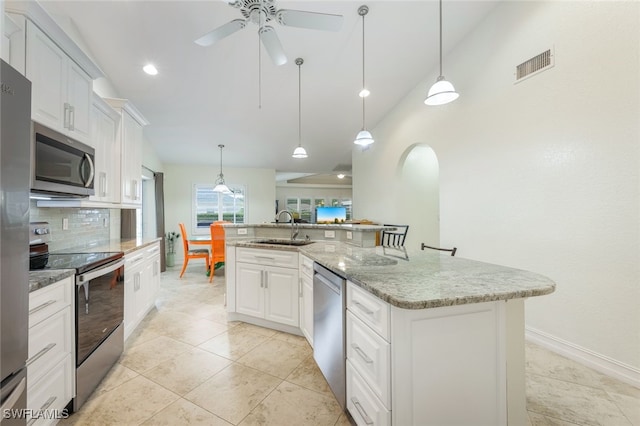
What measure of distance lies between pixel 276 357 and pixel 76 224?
2.40 meters

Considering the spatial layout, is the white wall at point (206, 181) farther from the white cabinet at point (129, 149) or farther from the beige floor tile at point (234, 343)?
the beige floor tile at point (234, 343)

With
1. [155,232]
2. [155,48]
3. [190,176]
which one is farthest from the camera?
[190,176]

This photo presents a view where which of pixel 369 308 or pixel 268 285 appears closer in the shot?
pixel 369 308

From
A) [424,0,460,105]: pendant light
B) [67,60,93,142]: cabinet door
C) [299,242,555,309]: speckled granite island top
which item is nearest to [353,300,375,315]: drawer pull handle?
[299,242,555,309]: speckled granite island top

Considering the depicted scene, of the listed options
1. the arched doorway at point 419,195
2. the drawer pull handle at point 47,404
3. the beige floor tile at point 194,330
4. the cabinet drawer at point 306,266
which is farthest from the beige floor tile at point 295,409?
the arched doorway at point 419,195

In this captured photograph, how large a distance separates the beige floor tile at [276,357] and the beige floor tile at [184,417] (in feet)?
1.68

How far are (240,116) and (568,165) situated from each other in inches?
179

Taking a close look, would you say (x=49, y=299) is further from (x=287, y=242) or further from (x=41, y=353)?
(x=287, y=242)

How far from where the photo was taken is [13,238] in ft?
3.03

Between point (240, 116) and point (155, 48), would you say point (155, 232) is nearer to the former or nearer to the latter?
point (240, 116)

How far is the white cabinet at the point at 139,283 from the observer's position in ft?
7.99

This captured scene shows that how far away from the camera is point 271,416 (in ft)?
5.22

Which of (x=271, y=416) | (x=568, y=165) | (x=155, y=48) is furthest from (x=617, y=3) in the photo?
(x=155, y=48)

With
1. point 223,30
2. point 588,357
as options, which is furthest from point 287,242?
point 588,357
